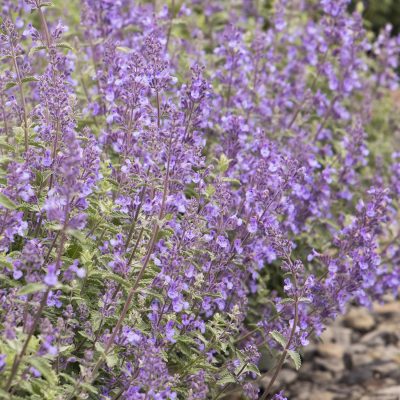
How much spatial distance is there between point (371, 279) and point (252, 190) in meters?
1.34

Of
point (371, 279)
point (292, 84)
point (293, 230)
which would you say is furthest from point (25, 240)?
point (292, 84)

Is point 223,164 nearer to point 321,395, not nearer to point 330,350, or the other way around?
point 321,395

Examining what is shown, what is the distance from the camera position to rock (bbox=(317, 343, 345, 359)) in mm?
6129

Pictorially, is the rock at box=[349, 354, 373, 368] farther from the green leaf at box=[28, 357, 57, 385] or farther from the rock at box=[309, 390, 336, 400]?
the green leaf at box=[28, 357, 57, 385]

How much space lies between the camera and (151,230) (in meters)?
3.62

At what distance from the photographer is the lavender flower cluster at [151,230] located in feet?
10.5

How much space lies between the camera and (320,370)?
5949 millimetres

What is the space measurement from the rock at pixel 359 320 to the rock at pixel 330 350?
1.42 ft

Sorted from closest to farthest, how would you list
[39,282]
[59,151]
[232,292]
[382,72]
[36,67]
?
[39,282], [59,151], [232,292], [36,67], [382,72]

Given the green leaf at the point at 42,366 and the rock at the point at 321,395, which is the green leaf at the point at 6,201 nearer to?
the green leaf at the point at 42,366

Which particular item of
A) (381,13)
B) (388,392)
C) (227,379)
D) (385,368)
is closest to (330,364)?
(385,368)

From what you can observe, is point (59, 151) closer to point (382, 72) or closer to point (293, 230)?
point (293, 230)

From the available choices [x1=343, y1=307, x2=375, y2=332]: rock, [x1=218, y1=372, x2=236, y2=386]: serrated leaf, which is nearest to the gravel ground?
[x1=343, y1=307, x2=375, y2=332]: rock

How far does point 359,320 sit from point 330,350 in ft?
2.23
